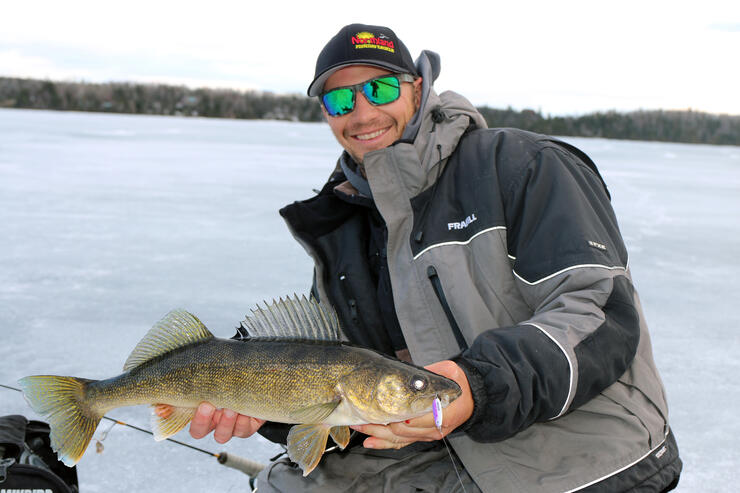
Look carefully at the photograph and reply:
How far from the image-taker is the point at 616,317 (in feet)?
6.50

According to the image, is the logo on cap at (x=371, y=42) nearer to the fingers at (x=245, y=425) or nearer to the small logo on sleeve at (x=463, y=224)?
the small logo on sleeve at (x=463, y=224)

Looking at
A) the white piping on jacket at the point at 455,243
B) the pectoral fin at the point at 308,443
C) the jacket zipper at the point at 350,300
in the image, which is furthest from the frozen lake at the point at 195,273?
the white piping on jacket at the point at 455,243

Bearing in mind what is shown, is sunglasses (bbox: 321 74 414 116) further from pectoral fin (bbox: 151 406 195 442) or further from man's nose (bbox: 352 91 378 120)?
pectoral fin (bbox: 151 406 195 442)

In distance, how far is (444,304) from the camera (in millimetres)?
2287

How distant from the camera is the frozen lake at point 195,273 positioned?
3.22 metres

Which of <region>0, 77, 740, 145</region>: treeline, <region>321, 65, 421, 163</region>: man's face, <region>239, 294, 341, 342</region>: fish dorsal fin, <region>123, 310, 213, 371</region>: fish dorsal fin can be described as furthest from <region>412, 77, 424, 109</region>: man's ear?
<region>0, 77, 740, 145</region>: treeline

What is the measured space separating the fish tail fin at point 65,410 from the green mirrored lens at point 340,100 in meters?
1.45

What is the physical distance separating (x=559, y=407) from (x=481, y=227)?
25.6 inches

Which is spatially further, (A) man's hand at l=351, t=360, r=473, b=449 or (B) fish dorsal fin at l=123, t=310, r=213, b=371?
(B) fish dorsal fin at l=123, t=310, r=213, b=371

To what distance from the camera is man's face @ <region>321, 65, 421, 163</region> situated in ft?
9.30

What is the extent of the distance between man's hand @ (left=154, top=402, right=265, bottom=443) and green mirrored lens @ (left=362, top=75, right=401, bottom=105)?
1.36 m

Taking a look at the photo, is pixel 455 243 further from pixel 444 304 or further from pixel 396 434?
pixel 396 434

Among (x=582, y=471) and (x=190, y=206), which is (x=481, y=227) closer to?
(x=582, y=471)

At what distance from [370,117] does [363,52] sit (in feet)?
0.85
